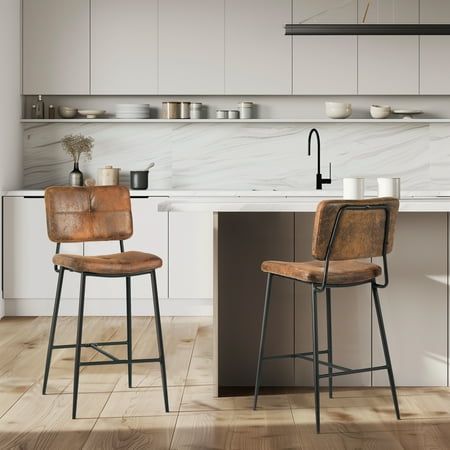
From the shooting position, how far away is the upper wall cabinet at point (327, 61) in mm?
6785

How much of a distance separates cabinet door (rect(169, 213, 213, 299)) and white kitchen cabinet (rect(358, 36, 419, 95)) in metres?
1.79

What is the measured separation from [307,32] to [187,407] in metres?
2.55

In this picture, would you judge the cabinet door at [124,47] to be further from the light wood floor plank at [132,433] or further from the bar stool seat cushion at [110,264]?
the light wood floor plank at [132,433]

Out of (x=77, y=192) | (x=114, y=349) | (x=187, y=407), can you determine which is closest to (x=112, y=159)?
(x=114, y=349)

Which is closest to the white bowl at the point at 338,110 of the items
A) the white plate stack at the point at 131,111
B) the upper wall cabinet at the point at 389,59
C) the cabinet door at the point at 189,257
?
the upper wall cabinet at the point at 389,59

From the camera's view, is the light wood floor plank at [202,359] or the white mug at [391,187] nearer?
the white mug at [391,187]

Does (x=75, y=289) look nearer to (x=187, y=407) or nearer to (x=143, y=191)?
(x=143, y=191)

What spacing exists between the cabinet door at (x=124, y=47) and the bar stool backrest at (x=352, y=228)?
3672mm

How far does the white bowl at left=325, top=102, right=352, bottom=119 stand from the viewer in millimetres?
6770

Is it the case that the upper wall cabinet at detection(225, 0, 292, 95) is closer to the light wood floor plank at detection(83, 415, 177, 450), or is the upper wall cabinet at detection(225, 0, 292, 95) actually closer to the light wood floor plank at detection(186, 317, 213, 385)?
the light wood floor plank at detection(186, 317, 213, 385)

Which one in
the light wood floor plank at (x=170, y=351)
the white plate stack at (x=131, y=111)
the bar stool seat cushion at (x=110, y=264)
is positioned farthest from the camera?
the white plate stack at (x=131, y=111)

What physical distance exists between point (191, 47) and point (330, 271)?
366 centimetres

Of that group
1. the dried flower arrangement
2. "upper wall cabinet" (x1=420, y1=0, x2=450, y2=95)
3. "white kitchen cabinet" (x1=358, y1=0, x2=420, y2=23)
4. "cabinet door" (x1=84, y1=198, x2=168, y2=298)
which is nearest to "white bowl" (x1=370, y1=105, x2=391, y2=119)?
"upper wall cabinet" (x1=420, y1=0, x2=450, y2=95)

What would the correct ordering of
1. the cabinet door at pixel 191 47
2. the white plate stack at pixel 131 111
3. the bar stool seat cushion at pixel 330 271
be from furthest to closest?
the white plate stack at pixel 131 111
the cabinet door at pixel 191 47
the bar stool seat cushion at pixel 330 271
